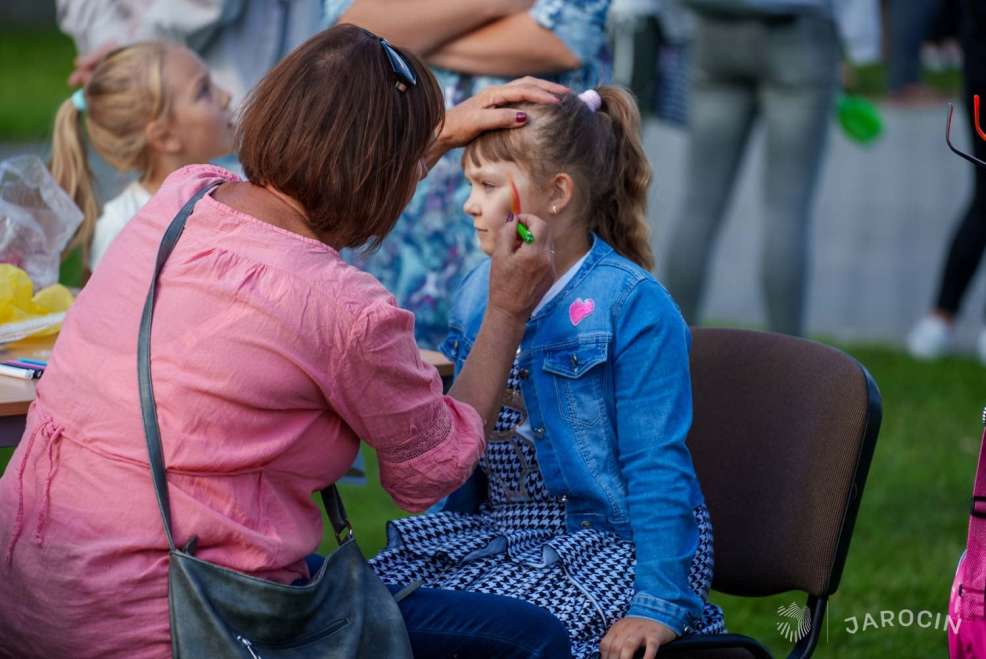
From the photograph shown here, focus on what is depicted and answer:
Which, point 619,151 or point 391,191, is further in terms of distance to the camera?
point 619,151

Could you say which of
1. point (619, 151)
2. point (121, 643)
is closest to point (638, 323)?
point (619, 151)

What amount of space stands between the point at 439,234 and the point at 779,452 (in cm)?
128

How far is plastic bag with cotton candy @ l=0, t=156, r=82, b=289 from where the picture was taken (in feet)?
9.67

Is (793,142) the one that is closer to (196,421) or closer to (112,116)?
(112,116)

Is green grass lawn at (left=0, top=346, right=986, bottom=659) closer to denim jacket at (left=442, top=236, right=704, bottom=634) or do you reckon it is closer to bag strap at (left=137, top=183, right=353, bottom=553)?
denim jacket at (left=442, top=236, right=704, bottom=634)

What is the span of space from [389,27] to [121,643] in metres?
1.82

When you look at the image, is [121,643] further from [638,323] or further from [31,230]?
[31,230]

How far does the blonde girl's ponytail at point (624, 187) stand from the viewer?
105 inches

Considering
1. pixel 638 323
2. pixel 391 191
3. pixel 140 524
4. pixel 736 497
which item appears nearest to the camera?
pixel 140 524

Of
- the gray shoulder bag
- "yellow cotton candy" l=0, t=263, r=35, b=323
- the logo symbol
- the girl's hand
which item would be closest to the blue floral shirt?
"yellow cotton candy" l=0, t=263, r=35, b=323

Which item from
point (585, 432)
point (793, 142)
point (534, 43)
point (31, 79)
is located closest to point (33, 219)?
point (534, 43)

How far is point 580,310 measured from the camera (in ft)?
8.16

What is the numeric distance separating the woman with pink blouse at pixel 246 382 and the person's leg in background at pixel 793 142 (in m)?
3.45

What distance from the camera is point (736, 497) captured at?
263 centimetres
